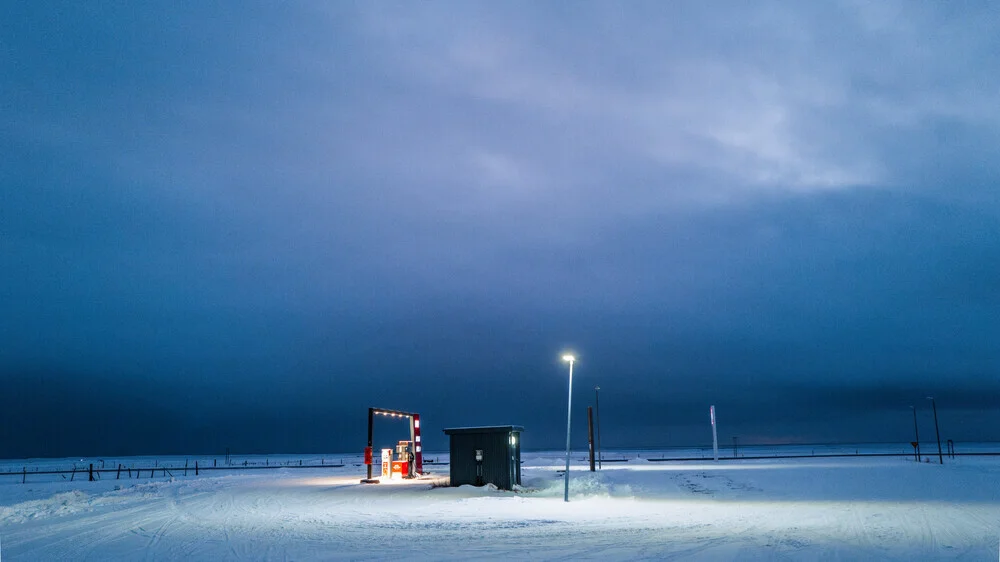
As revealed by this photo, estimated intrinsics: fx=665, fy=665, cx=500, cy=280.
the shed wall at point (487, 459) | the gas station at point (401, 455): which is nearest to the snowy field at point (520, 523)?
the shed wall at point (487, 459)

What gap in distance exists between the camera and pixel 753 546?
14.1 metres

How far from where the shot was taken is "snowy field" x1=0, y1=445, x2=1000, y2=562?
1384 cm

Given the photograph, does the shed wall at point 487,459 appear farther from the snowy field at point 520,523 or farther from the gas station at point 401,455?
the gas station at point 401,455

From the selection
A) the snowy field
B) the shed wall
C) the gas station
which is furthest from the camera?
the gas station

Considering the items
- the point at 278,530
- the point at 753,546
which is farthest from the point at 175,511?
the point at 753,546

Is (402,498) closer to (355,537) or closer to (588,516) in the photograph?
(588,516)

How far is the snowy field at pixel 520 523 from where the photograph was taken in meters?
13.8

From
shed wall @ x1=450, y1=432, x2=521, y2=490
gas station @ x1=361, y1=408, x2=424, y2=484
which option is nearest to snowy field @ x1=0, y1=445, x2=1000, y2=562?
shed wall @ x1=450, y1=432, x2=521, y2=490

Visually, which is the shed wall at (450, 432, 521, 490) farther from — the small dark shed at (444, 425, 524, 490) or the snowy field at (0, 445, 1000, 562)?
the snowy field at (0, 445, 1000, 562)

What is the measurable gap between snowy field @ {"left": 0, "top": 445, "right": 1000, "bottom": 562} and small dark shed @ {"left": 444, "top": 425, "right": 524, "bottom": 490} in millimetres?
1191

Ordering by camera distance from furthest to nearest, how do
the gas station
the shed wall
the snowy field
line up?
the gas station < the shed wall < the snowy field

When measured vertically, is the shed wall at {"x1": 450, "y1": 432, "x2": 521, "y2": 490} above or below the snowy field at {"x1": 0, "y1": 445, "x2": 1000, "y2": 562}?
above

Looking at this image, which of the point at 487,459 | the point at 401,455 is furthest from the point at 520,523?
the point at 401,455

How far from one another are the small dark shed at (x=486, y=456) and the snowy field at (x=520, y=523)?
1.19 meters
